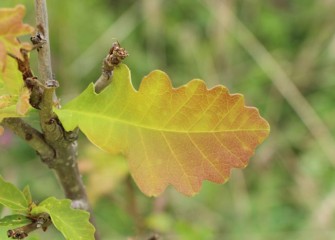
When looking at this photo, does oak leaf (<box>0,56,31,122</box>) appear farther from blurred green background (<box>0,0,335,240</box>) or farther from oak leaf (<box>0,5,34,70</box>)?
blurred green background (<box>0,0,335,240</box>)

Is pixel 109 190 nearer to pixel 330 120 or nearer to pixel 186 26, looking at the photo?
pixel 330 120

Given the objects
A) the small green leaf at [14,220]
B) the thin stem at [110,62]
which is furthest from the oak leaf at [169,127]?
the small green leaf at [14,220]

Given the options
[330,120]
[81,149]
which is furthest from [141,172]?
[330,120]

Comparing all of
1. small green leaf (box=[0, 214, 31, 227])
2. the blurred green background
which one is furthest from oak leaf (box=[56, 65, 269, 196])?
the blurred green background

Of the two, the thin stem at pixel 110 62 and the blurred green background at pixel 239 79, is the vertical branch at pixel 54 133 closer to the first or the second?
the thin stem at pixel 110 62

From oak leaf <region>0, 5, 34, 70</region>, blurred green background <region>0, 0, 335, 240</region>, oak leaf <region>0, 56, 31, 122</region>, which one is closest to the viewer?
oak leaf <region>0, 5, 34, 70</region>

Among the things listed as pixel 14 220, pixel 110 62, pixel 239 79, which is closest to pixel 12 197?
pixel 14 220
